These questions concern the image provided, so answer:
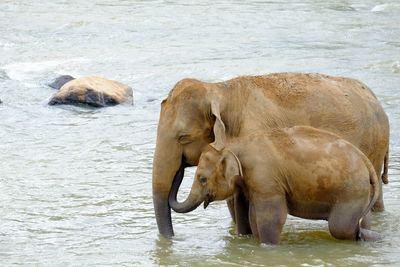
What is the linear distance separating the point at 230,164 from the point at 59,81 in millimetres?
10180

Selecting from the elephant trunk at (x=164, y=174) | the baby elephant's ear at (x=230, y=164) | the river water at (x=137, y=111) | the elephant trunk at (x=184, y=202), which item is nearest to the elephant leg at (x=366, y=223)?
the river water at (x=137, y=111)

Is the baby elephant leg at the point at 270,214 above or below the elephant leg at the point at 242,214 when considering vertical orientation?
above

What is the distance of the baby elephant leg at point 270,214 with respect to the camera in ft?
22.5

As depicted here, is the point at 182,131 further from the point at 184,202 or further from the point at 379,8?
the point at 379,8

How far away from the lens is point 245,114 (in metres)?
7.23

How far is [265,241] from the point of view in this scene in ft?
23.0

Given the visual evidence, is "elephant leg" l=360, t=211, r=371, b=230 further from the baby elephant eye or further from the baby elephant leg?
the baby elephant eye

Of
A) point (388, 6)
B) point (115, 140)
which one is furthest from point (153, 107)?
point (388, 6)

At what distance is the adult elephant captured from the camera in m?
7.10

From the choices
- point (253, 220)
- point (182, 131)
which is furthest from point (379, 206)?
point (182, 131)

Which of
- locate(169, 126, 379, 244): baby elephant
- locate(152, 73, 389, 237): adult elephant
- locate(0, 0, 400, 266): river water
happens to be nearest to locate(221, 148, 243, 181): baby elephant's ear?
locate(169, 126, 379, 244): baby elephant

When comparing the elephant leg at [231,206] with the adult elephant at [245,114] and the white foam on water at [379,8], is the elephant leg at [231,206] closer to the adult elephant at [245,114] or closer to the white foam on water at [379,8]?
the adult elephant at [245,114]

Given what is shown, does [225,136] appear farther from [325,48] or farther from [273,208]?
[325,48]

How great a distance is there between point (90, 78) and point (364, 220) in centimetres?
838
